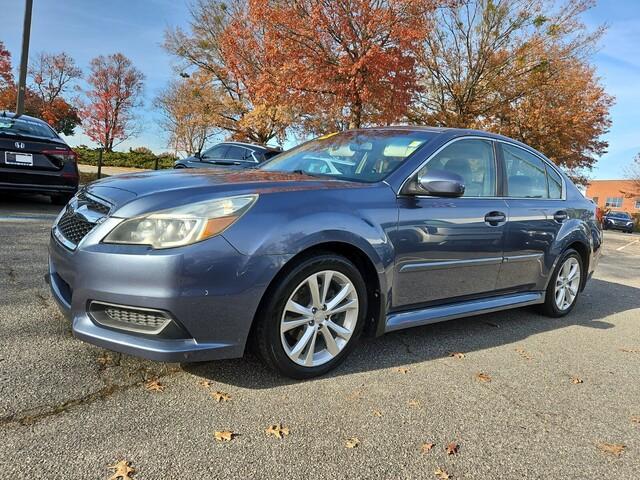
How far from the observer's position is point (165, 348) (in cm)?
240

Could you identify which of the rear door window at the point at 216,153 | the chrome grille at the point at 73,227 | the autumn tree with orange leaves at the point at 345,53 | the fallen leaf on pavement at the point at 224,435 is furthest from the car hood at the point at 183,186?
the autumn tree with orange leaves at the point at 345,53

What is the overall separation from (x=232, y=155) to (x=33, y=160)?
210 inches

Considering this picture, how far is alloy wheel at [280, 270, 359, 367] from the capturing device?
2756mm

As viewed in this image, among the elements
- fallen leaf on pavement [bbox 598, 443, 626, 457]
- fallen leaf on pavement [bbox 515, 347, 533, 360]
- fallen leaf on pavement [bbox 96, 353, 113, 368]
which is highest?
fallen leaf on pavement [bbox 96, 353, 113, 368]

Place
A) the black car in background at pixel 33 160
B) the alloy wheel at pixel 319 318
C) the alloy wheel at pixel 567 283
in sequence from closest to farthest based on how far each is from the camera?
the alloy wheel at pixel 319 318
the alloy wheel at pixel 567 283
the black car in background at pixel 33 160

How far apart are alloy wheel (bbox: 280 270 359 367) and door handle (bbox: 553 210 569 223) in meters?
2.51

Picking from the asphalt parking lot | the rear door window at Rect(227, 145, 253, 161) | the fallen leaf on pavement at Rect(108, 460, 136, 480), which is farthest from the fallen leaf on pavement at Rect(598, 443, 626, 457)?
the rear door window at Rect(227, 145, 253, 161)

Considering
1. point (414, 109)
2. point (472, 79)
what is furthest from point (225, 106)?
point (472, 79)

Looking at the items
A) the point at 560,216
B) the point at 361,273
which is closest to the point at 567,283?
the point at 560,216

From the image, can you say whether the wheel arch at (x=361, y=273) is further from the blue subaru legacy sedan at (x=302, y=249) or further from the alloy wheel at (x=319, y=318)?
the alloy wheel at (x=319, y=318)

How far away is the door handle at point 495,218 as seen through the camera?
3.75 meters

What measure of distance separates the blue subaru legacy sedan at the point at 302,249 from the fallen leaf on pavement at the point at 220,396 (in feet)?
0.70

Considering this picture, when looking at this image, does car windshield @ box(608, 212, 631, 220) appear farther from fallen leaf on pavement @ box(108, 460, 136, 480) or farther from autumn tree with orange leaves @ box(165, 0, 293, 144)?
fallen leaf on pavement @ box(108, 460, 136, 480)

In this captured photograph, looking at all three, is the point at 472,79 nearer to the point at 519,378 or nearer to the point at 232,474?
the point at 519,378
